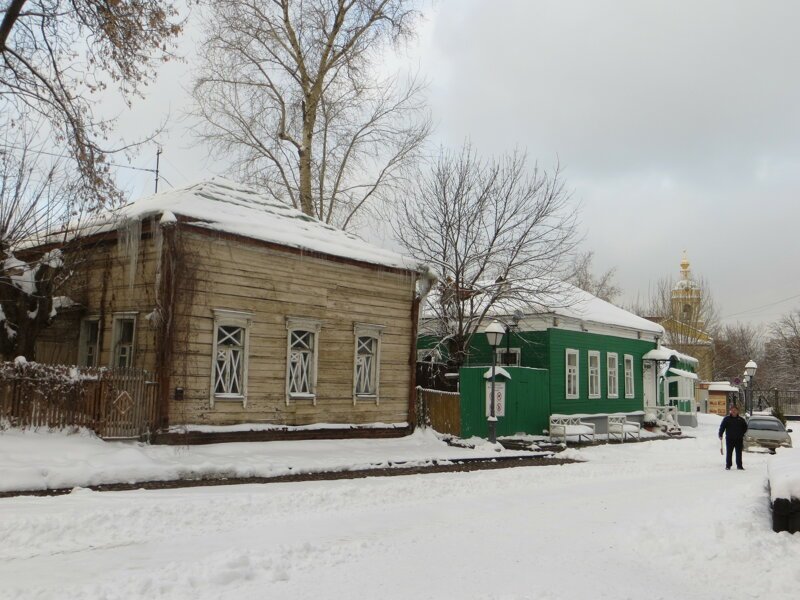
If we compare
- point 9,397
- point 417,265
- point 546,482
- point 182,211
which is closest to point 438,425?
point 417,265

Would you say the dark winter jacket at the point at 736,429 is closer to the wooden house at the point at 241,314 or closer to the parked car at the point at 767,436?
the parked car at the point at 767,436

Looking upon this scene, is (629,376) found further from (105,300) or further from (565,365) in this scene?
(105,300)

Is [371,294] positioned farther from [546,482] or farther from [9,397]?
[9,397]

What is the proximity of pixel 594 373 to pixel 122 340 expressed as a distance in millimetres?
18355

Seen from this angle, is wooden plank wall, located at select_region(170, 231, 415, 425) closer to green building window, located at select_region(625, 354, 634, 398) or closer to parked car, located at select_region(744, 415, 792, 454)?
parked car, located at select_region(744, 415, 792, 454)

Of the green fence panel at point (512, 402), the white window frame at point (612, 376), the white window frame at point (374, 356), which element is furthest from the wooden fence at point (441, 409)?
the white window frame at point (612, 376)

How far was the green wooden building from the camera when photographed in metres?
22.3

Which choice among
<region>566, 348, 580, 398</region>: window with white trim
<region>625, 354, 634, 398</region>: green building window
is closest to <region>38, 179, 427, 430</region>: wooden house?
<region>566, 348, 580, 398</region>: window with white trim

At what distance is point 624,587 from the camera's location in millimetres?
6145

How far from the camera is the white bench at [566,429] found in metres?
22.7

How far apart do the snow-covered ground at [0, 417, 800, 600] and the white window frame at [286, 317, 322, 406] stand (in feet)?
14.6

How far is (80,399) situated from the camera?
12297 mm

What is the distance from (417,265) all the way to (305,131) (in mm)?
10156

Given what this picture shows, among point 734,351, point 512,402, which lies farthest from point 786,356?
point 512,402
